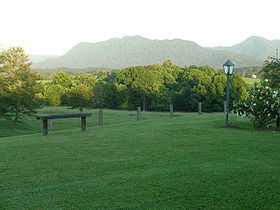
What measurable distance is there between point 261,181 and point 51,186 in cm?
353

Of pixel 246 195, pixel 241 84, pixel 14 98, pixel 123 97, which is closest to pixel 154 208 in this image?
pixel 246 195

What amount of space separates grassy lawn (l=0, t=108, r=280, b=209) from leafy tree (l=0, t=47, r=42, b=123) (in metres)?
17.0

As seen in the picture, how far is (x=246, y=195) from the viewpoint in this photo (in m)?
4.90

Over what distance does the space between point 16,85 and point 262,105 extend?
2063 cm

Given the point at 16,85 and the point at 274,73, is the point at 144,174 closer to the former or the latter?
the point at 274,73

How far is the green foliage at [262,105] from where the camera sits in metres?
12.7

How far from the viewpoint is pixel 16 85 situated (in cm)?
2711

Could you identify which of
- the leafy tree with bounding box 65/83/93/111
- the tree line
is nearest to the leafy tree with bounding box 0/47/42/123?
the leafy tree with bounding box 65/83/93/111

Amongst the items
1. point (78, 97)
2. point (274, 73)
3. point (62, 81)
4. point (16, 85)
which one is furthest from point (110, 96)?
point (274, 73)

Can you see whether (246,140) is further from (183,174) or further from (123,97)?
(123,97)

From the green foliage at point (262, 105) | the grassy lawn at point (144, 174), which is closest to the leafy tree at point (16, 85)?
the grassy lawn at point (144, 174)

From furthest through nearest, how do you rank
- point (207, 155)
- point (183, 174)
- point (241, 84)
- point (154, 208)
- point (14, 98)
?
point (241, 84) → point (14, 98) → point (207, 155) → point (183, 174) → point (154, 208)

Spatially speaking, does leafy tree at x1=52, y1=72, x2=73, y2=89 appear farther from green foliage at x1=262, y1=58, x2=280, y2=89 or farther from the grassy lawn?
the grassy lawn

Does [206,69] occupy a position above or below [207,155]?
above
